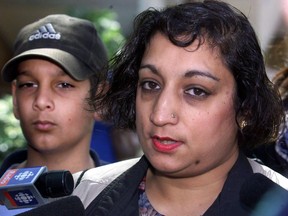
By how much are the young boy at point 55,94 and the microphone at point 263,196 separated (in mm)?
1118

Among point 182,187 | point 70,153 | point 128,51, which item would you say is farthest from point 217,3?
point 70,153

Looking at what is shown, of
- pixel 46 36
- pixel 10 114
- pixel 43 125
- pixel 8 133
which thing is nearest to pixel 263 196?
pixel 43 125

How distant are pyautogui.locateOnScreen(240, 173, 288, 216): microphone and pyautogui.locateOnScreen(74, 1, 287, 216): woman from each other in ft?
0.36

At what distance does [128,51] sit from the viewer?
2.46 metres

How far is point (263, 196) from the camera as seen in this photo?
184 centimetres

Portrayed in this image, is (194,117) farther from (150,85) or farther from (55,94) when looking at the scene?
(55,94)

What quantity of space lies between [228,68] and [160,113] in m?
0.26

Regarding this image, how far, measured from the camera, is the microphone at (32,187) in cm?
194

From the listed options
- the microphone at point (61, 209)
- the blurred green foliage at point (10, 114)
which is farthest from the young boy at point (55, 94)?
the blurred green foliage at point (10, 114)

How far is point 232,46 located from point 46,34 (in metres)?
1.19

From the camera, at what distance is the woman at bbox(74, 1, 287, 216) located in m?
2.10

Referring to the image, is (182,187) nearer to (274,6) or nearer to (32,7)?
(274,6)

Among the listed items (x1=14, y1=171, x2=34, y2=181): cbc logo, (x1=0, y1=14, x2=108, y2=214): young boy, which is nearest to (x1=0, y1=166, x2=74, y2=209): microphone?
(x1=14, y1=171, x2=34, y2=181): cbc logo

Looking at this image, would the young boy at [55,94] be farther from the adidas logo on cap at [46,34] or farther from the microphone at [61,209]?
the microphone at [61,209]
